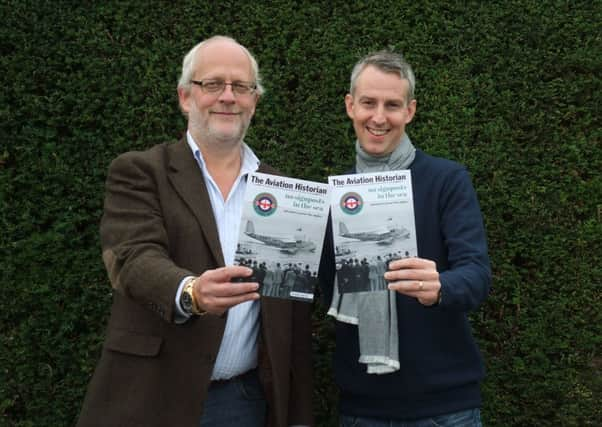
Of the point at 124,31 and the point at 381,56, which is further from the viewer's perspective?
the point at 124,31

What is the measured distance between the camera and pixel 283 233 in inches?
89.7

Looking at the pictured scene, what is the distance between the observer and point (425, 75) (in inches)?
146

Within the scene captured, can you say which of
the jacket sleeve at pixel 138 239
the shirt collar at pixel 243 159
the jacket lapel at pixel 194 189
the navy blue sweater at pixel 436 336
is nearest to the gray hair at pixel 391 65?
the navy blue sweater at pixel 436 336

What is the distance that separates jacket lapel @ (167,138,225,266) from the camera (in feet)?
7.97

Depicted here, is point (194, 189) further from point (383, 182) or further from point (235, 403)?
point (235, 403)

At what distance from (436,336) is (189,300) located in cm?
108

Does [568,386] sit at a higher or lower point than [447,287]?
lower

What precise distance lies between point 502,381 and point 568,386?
0.38 metres

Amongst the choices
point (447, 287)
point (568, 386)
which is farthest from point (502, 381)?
point (447, 287)

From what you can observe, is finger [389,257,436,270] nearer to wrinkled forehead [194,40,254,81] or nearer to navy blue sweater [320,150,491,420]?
navy blue sweater [320,150,491,420]

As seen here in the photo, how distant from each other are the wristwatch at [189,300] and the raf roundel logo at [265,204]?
361mm

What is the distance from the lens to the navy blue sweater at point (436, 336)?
2.52 m

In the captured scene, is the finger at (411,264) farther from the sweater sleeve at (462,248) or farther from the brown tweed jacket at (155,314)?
the brown tweed jacket at (155,314)

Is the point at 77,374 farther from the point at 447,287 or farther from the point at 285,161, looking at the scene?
the point at 447,287
